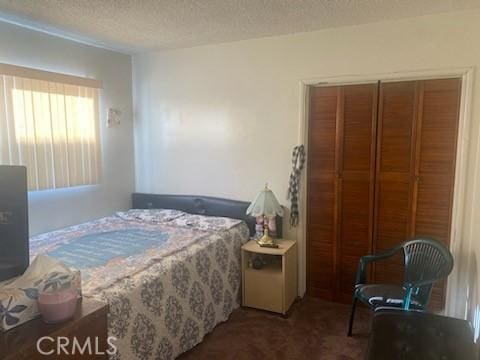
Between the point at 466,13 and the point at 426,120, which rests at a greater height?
the point at 466,13

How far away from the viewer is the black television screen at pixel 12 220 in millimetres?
1331

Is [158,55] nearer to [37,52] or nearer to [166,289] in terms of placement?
[37,52]

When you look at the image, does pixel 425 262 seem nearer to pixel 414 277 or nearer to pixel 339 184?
pixel 414 277

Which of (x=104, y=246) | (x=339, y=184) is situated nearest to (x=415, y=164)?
(x=339, y=184)

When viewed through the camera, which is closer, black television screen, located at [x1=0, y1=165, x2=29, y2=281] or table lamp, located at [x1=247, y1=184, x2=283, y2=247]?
black television screen, located at [x1=0, y1=165, x2=29, y2=281]

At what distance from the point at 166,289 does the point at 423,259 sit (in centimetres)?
180

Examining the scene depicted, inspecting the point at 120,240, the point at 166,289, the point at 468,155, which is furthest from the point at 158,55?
the point at 468,155

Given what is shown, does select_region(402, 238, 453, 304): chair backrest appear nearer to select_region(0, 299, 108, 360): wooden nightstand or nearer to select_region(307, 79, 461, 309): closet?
select_region(307, 79, 461, 309): closet

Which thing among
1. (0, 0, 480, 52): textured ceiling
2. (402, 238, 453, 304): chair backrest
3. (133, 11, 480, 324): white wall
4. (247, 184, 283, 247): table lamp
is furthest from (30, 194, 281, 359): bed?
(0, 0, 480, 52): textured ceiling

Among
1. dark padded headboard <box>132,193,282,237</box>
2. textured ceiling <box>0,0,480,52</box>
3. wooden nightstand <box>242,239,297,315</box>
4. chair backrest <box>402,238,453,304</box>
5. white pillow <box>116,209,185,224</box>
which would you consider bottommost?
wooden nightstand <box>242,239,297,315</box>

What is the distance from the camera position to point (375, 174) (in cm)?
291

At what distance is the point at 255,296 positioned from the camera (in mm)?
2990

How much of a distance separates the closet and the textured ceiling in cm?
54

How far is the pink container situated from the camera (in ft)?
4.28
